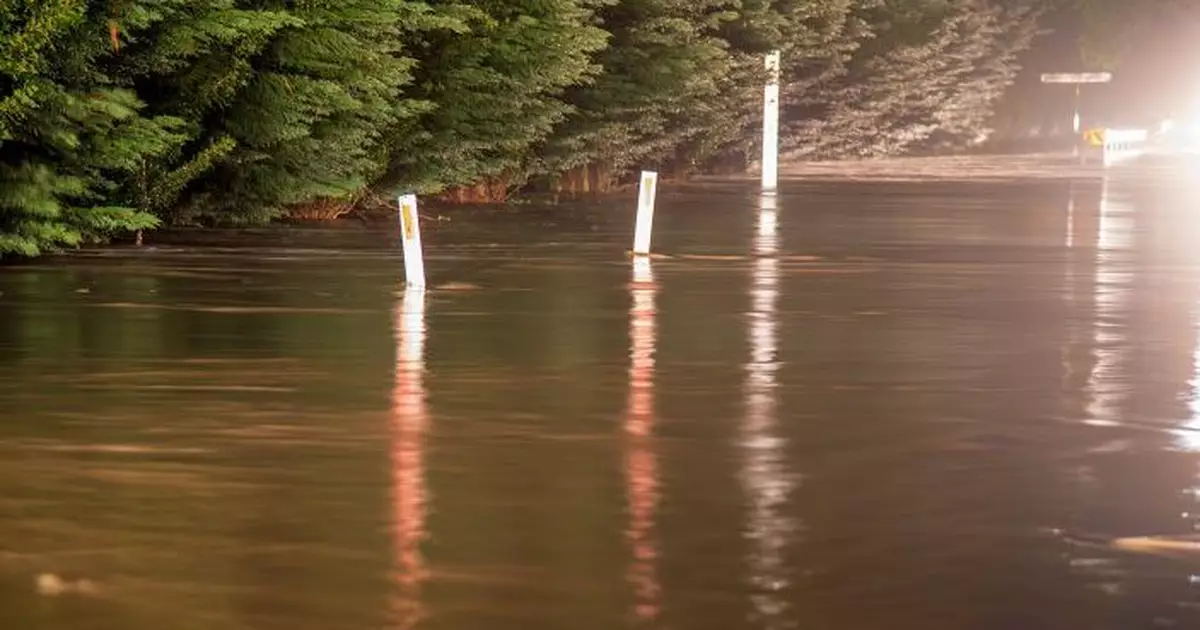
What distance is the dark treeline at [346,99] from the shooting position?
83.2 feet

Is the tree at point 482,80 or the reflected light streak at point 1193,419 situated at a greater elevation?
the tree at point 482,80

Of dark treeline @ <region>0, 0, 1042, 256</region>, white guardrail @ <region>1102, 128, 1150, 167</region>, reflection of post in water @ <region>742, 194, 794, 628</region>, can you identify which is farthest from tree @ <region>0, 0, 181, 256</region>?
white guardrail @ <region>1102, 128, 1150, 167</region>

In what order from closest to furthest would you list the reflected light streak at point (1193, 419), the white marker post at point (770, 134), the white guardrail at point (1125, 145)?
the reflected light streak at point (1193, 419) → the white marker post at point (770, 134) → the white guardrail at point (1125, 145)

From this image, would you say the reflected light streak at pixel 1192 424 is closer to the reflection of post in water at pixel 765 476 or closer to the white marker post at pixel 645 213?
the reflection of post in water at pixel 765 476

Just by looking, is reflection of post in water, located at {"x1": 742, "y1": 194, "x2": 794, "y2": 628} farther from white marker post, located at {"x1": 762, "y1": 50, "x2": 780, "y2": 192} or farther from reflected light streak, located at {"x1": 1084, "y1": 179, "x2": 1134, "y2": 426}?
white marker post, located at {"x1": 762, "y1": 50, "x2": 780, "y2": 192}

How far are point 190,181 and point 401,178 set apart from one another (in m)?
3.82

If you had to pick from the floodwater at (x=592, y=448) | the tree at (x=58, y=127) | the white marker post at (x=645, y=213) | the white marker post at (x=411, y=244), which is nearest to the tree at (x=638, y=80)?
the white marker post at (x=645, y=213)

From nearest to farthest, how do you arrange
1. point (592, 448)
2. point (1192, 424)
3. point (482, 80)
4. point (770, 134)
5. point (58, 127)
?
point (592, 448) → point (1192, 424) → point (58, 127) → point (482, 80) → point (770, 134)

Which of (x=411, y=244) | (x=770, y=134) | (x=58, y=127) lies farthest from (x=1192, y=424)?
(x=770, y=134)

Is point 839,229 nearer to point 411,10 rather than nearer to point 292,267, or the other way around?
point 411,10

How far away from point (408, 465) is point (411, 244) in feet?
37.6

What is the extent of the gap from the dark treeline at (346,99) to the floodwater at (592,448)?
1378 millimetres

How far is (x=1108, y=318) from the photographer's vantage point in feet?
71.8

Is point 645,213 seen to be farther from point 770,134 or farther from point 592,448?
point 770,134
